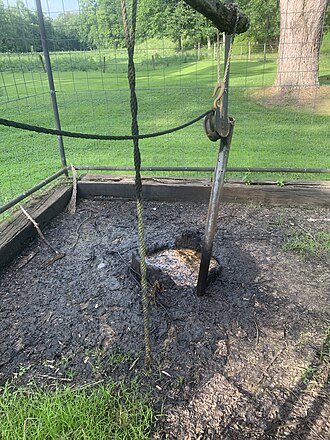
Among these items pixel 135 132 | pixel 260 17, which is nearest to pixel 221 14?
pixel 135 132

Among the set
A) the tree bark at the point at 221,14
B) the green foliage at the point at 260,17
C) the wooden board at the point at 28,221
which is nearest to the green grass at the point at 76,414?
the wooden board at the point at 28,221

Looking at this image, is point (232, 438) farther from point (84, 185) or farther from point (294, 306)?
point (84, 185)

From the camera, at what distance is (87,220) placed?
3213mm

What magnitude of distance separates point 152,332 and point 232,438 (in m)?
0.64

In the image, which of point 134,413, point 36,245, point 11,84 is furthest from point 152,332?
point 11,84

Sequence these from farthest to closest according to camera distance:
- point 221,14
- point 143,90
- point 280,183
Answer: point 143,90
point 280,183
point 221,14

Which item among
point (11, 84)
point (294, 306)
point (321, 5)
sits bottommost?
point (294, 306)

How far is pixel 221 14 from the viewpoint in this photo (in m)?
1.57

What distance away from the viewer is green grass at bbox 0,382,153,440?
137cm

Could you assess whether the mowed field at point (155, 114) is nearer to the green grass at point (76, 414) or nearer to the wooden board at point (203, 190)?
the wooden board at point (203, 190)

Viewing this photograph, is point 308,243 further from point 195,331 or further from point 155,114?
point 155,114

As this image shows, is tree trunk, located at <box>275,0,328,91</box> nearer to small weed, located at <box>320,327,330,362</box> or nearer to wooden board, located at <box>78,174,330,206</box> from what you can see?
wooden board, located at <box>78,174,330,206</box>

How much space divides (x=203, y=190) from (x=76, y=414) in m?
2.30

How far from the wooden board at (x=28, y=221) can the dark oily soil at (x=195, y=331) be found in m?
0.10
